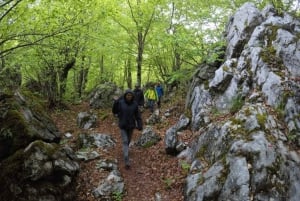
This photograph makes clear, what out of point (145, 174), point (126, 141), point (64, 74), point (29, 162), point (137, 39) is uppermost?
point (137, 39)

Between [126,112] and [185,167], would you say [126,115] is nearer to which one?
[126,112]

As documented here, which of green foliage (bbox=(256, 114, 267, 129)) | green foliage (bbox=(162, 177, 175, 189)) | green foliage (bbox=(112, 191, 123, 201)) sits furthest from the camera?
green foliage (bbox=(162, 177, 175, 189))

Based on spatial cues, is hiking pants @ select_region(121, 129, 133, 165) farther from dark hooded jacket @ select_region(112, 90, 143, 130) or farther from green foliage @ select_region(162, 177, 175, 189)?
green foliage @ select_region(162, 177, 175, 189)

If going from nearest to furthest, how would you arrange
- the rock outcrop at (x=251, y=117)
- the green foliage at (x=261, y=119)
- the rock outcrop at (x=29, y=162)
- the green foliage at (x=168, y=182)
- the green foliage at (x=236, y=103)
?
1. the rock outcrop at (x=251, y=117)
2. the rock outcrop at (x=29, y=162)
3. the green foliage at (x=261, y=119)
4. the green foliage at (x=168, y=182)
5. the green foliage at (x=236, y=103)

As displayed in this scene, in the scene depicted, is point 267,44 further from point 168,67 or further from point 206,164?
point 168,67

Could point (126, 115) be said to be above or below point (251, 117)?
below

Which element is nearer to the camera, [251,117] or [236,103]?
[251,117]

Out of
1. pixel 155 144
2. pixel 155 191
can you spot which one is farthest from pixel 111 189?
pixel 155 144

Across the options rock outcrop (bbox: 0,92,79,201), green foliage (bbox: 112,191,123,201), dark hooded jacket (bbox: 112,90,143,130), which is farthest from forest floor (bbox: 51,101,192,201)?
dark hooded jacket (bbox: 112,90,143,130)

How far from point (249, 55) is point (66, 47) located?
949 cm

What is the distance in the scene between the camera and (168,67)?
23.6m

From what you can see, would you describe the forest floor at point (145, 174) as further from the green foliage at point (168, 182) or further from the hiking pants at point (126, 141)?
the hiking pants at point (126, 141)

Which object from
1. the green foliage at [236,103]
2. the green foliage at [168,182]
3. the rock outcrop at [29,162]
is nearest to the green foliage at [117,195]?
the rock outcrop at [29,162]

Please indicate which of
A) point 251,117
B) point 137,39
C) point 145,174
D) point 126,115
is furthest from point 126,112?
point 137,39
